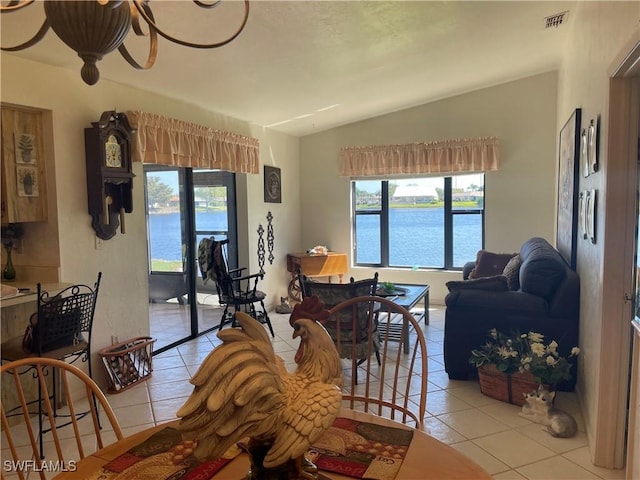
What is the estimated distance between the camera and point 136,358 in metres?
3.55

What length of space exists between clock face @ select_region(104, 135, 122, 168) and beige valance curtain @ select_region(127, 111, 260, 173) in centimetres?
20

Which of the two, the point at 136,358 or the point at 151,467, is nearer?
the point at 151,467

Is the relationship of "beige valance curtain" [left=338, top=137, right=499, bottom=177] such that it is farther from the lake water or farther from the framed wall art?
the framed wall art

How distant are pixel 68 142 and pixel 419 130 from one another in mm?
4338

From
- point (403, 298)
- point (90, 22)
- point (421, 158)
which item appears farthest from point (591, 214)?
point (421, 158)

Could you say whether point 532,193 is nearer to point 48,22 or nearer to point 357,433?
point 357,433

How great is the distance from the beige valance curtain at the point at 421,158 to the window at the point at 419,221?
234mm

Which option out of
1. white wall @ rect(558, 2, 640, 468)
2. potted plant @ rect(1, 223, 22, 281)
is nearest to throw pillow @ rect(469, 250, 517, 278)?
white wall @ rect(558, 2, 640, 468)

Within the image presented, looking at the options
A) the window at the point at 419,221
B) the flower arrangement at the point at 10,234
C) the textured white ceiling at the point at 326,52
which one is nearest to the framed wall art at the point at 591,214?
the textured white ceiling at the point at 326,52

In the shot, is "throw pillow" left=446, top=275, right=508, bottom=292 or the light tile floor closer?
the light tile floor

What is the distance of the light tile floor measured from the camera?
2.33 metres

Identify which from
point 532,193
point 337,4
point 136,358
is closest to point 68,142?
point 136,358

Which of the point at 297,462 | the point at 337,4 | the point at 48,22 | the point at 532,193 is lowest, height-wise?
the point at 297,462

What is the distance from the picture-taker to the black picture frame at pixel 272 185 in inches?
226
